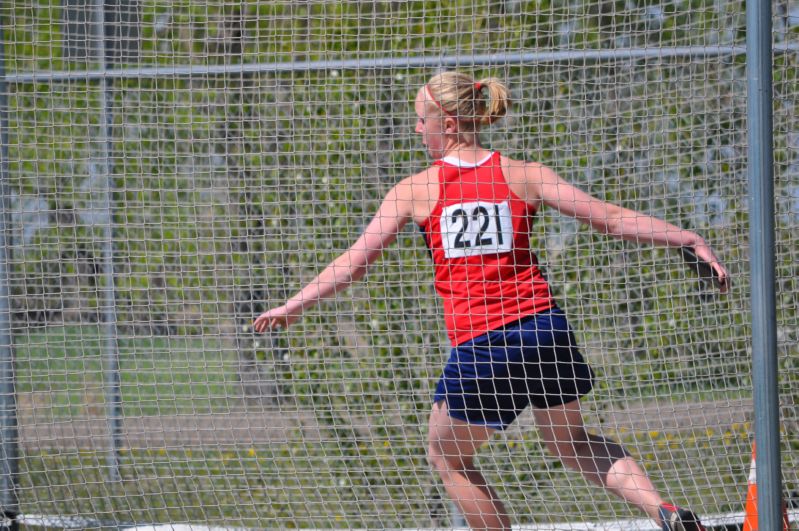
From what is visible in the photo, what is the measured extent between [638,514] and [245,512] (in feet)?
5.99

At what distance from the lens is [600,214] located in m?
2.91

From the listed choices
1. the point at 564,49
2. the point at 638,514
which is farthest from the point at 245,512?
the point at 564,49

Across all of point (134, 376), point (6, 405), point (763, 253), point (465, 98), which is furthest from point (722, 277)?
point (134, 376)

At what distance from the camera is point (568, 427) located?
2988 mm

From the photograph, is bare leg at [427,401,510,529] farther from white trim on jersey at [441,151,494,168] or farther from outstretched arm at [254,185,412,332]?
white trim on jersey at [441,151,494,168]

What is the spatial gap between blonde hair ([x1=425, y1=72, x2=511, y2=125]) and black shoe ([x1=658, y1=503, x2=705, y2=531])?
1.34 meters

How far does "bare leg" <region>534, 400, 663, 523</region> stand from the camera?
290 cm

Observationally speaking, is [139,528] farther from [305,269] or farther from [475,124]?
[475,124]

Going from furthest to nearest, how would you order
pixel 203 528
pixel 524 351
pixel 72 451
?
1. pixel 72 451
2. pixel 203 528
3. pixel 524 351

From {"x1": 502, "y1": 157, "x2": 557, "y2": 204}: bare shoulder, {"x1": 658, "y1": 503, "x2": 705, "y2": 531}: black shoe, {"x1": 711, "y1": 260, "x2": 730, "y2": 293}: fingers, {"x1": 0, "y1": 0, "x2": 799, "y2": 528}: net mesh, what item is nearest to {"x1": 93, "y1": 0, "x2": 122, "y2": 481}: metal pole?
{"x1": 0, "y1": 0, "x2": 799, "y2": 528}: net mesh

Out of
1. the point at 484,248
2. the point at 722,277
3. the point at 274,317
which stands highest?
the point at 484,248

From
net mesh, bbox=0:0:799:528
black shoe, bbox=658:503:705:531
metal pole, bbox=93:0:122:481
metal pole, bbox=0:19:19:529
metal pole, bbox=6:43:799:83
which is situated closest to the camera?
black shoe, bbox=658:503:705:531

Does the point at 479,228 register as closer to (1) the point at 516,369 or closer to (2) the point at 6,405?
(1) the point at 516,369

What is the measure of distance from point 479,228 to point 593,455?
81 centimetres
